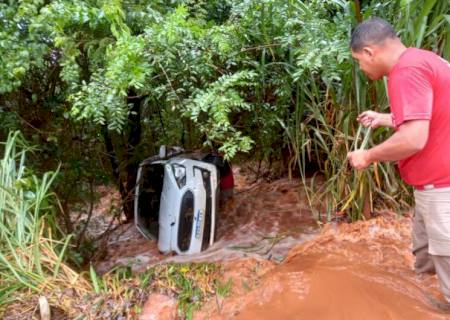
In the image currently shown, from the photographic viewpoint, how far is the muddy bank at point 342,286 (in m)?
2.05

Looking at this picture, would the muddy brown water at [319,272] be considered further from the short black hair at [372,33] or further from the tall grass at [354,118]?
the short black hair at [372,33]

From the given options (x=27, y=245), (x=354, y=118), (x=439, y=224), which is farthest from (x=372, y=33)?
(x=27, y=245)

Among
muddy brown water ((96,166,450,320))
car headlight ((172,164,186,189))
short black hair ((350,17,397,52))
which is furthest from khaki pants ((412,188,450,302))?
car headlight ((172,164,186,189))

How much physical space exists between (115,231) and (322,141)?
2.56 meters

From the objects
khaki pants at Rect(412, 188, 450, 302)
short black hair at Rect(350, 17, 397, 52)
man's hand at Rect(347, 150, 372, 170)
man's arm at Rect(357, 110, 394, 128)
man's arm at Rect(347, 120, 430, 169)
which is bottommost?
khaki pants at Rect(412, 188, 450, 302)

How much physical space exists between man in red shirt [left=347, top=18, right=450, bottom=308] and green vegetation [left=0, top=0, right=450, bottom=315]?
0.54 m

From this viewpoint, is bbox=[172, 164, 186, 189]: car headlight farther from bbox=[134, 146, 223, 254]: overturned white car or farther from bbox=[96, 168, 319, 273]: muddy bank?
bbox=[96, 168, 319, 273]: muddy bank

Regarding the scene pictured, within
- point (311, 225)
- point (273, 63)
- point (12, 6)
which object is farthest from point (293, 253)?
point (12, 6)

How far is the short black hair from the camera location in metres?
1.88

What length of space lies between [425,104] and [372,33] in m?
0.39

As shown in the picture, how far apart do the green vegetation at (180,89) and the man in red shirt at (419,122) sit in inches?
21.1

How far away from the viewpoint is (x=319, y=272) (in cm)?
237

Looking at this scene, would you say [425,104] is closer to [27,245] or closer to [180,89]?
[180,89]

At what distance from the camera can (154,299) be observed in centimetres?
223
